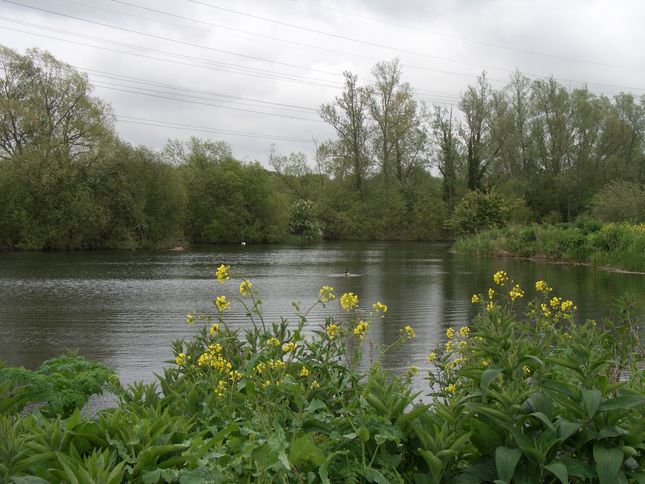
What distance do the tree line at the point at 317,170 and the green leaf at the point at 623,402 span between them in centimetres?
3908

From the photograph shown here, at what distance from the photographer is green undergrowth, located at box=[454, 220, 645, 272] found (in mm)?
25500

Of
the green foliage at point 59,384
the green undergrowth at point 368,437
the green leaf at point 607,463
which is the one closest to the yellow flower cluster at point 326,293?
the green undergrowth at point 368,437

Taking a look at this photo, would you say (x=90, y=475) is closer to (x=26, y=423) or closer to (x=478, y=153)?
(x=26, y=423)

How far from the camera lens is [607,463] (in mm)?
2377

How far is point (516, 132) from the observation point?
61188 mm

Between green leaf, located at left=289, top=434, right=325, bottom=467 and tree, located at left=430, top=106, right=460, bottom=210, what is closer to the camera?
green leaf, located at left=289, top=434, right=325, bottom=467

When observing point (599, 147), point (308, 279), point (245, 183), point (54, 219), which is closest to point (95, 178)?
point (54, 219)

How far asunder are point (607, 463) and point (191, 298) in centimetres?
1466

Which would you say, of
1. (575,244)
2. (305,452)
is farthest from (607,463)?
(575,244)

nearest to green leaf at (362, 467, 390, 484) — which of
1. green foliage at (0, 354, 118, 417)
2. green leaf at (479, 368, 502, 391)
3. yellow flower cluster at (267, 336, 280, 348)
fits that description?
green leaf at (479, 368, 502, 391)

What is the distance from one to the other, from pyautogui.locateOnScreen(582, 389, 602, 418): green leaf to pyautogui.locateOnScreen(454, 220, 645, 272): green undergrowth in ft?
79.5

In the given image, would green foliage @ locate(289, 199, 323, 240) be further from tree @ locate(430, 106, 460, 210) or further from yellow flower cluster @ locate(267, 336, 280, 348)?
yellow flower cluster @ locate(267, 336, 280, 348)

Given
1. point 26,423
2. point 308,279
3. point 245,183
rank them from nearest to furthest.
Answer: point 26,423
point 308,279
point 245,183

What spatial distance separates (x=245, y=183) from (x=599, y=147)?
3306 centimetres
